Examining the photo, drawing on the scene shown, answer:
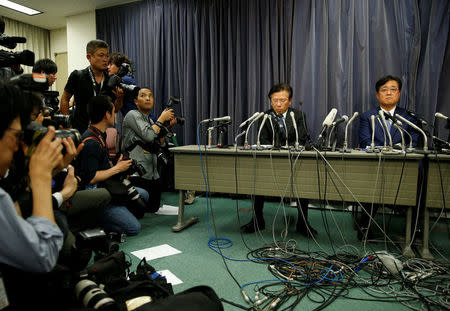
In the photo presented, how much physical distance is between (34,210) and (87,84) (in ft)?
7.10

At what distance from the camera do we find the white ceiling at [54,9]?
447 cm

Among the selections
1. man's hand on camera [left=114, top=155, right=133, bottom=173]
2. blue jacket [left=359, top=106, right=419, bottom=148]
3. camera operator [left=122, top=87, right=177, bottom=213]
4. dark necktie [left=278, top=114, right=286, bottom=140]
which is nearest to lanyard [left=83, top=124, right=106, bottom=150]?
man's hand on camera [left=114, top=155, right=133, bottom=173]

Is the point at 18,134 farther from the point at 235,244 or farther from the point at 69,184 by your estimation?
the point at 235,244

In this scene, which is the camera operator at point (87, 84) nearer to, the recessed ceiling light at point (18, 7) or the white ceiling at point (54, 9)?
the white ceiling at point (54, 9)

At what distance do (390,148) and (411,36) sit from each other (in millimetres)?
1664

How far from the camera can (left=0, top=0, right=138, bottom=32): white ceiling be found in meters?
4.47

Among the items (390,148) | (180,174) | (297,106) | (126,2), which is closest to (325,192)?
(390,148)

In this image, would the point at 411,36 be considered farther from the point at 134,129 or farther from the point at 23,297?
the point at 23,297

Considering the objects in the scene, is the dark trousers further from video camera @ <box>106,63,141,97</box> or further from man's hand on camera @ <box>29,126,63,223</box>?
man's hand on camera @ <box>29,126,63,223</box>

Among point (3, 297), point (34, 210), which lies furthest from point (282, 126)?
point (3, 297)

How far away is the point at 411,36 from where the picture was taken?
3078 millimetres

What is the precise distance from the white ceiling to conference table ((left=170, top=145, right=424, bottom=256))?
338 centimetres

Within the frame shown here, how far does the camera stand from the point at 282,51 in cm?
362

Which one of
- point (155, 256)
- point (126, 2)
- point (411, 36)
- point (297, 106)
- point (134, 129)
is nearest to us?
point (155, 256)
